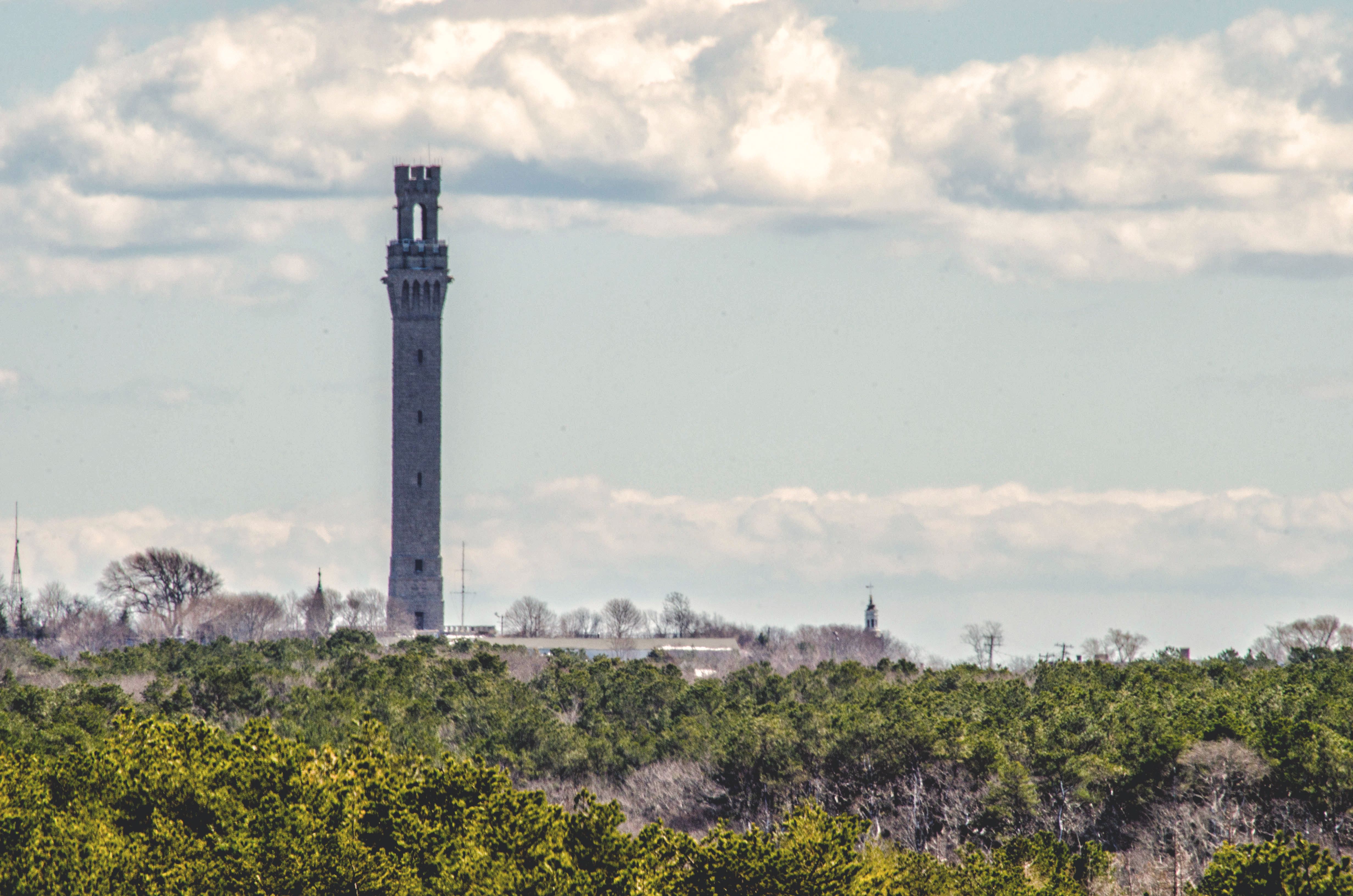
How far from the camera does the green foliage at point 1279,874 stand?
2633cm

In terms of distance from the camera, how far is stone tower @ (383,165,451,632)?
375 ft

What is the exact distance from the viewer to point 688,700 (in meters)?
75.8

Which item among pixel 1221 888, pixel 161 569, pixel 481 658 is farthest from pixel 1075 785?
pixel 161 569

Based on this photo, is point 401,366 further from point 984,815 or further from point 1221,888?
point 1221,888

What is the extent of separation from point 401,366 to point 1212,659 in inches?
1960

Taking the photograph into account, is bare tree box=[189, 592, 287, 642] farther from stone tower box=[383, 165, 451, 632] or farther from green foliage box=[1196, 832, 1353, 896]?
green foliage box=[1196, 832, 1353, 896]

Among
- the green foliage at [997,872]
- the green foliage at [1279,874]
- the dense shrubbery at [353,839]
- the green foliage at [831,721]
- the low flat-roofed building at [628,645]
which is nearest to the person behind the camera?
the green foliage at [1279,874]

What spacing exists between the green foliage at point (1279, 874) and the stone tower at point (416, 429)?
87582 millimetres

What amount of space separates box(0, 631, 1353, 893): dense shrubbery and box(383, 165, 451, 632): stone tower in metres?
30.5

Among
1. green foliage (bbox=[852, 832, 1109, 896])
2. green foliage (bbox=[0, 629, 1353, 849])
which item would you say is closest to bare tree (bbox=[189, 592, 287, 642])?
green foliage (bbox=[0, 629, 1353, 849])

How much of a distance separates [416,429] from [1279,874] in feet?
299

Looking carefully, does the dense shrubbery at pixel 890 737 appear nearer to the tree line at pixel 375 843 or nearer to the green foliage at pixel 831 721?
the green foliage at pixel 831 721

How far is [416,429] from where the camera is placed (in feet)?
378

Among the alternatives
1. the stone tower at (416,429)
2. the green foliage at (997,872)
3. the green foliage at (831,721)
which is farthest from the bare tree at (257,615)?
the green foliage at (997,872)
